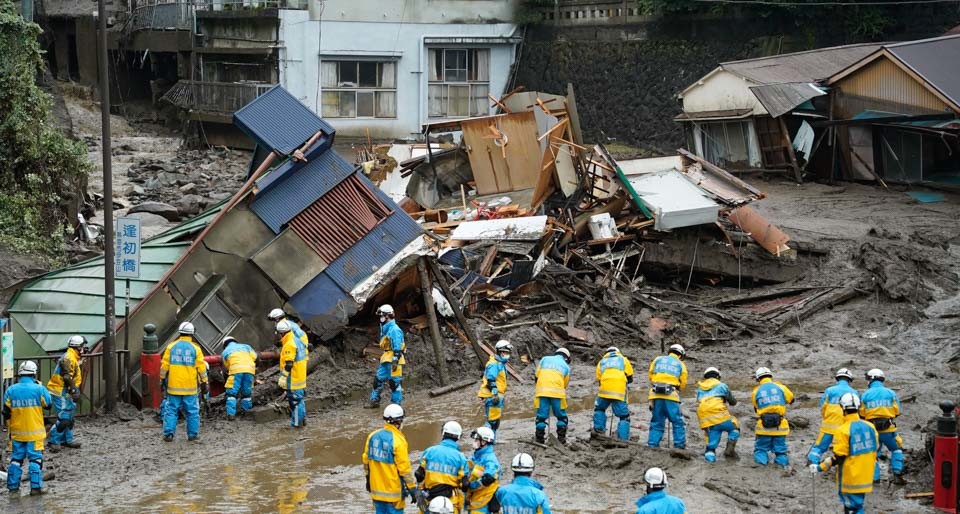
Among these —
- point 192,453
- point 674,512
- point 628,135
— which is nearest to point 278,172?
point 192,453

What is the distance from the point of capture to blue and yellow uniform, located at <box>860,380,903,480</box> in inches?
497

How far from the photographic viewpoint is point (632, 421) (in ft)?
52.0

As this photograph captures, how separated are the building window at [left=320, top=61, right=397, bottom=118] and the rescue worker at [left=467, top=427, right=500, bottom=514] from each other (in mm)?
27123

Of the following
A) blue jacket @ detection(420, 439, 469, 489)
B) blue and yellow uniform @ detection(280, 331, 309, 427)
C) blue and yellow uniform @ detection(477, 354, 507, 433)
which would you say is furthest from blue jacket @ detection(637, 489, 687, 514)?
blue and yellow uniform @ detection(280, 331, 309, 427)

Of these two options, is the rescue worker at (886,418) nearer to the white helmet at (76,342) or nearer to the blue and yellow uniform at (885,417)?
the blue and yellow uniform at (885,417)

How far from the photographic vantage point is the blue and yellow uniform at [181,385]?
47.4 ft

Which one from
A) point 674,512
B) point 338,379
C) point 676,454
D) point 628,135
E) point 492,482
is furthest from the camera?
point 628,135

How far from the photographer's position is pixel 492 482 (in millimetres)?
10672

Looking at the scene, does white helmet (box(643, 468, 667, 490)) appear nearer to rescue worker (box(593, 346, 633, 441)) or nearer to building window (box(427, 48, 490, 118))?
rescue worker (box(593, 346, 633, 441))

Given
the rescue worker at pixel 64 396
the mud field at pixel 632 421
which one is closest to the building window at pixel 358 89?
the mud field at pixel 632 421

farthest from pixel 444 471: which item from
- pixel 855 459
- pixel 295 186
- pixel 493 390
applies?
pixel 295 186

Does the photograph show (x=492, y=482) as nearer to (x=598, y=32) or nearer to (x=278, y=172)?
(x=278, y=172)

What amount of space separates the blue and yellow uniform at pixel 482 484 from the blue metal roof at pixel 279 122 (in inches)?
332

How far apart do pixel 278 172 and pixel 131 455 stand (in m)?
5.39
